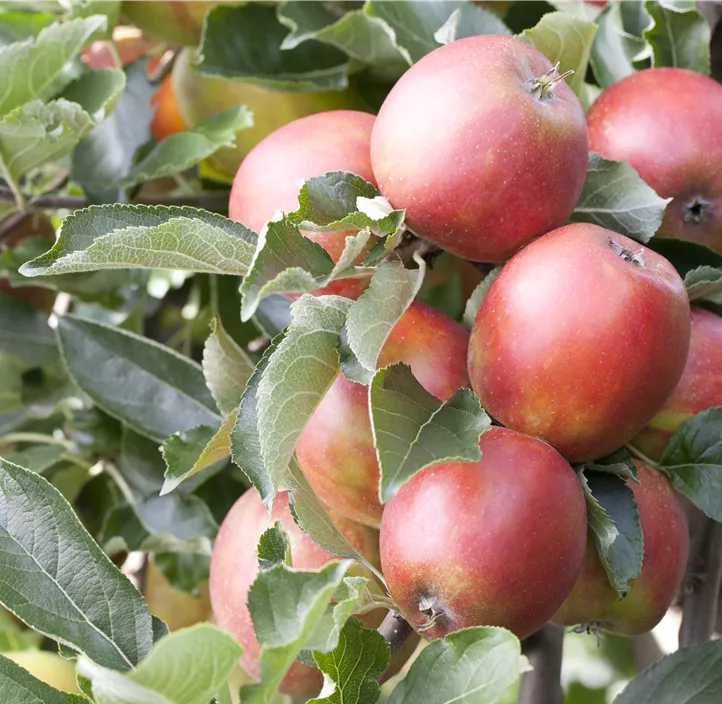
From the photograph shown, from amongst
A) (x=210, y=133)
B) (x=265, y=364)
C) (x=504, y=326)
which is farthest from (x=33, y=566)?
(x=210, y=133)

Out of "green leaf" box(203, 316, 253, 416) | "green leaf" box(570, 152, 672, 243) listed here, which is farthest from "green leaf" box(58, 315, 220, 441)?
"green leaf" box(570, 152, 672, 243)

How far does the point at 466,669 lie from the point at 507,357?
154 mm

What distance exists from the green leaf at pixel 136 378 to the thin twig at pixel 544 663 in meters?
0.30

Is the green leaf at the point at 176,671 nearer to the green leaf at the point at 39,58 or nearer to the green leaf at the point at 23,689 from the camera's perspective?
the green leaf at the point at 23,689

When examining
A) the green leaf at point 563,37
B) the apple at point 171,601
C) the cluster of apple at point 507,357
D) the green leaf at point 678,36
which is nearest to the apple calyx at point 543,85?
the cluster of apple at point 507,357

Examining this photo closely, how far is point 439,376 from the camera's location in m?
0.50

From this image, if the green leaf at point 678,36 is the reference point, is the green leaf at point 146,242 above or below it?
above

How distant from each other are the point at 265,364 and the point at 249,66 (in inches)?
15.9

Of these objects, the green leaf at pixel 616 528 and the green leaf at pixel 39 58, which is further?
the green leaf at pixel 39 58

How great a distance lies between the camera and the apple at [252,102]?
0.82 meters

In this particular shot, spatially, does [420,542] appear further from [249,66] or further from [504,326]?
[249,66]

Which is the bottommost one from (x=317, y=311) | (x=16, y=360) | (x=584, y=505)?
(x=16, y=360)

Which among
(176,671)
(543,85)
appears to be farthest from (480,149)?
(176,671)

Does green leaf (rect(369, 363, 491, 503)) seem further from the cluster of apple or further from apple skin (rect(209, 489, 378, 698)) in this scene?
apple skin (rect(209, 489, 378, 698))
